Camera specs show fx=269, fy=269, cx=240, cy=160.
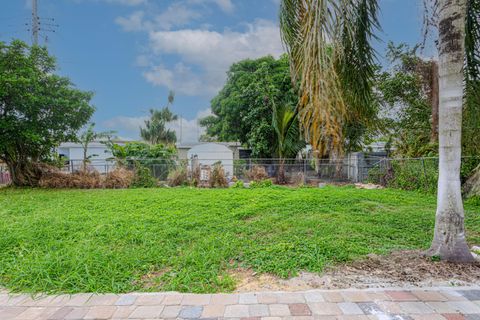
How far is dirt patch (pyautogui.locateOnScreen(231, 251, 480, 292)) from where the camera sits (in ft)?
7.97

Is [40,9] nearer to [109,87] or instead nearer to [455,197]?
[109,87]

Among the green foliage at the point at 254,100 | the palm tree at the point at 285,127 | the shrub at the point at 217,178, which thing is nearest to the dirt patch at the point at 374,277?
the shrub at the point at 217,178

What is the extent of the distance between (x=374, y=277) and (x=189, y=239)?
2.27m

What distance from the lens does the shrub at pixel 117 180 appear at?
1067cm

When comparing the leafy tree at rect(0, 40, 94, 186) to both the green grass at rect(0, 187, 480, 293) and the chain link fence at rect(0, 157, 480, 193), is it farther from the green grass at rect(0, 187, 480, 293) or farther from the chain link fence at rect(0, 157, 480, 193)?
the green grass at rect(0, 187, 480, 293)

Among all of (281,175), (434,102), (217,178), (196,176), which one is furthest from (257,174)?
(434,102)

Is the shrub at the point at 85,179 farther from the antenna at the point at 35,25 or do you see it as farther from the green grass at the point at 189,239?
the antenna at the point at 35,25

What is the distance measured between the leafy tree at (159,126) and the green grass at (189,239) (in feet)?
90.8

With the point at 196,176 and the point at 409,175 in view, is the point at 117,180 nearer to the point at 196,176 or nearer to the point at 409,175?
the point at 196,176

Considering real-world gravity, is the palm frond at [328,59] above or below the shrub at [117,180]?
above

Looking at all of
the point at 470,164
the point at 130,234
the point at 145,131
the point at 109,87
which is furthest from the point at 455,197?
the point at 145,131

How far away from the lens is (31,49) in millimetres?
9562

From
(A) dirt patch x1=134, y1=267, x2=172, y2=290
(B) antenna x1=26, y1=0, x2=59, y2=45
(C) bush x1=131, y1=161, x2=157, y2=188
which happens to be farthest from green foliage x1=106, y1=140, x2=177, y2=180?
(A) dirt patch x1=134, y1=267, x2=172, y2=290

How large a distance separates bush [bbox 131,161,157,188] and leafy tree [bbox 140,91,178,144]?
22.0 metres
